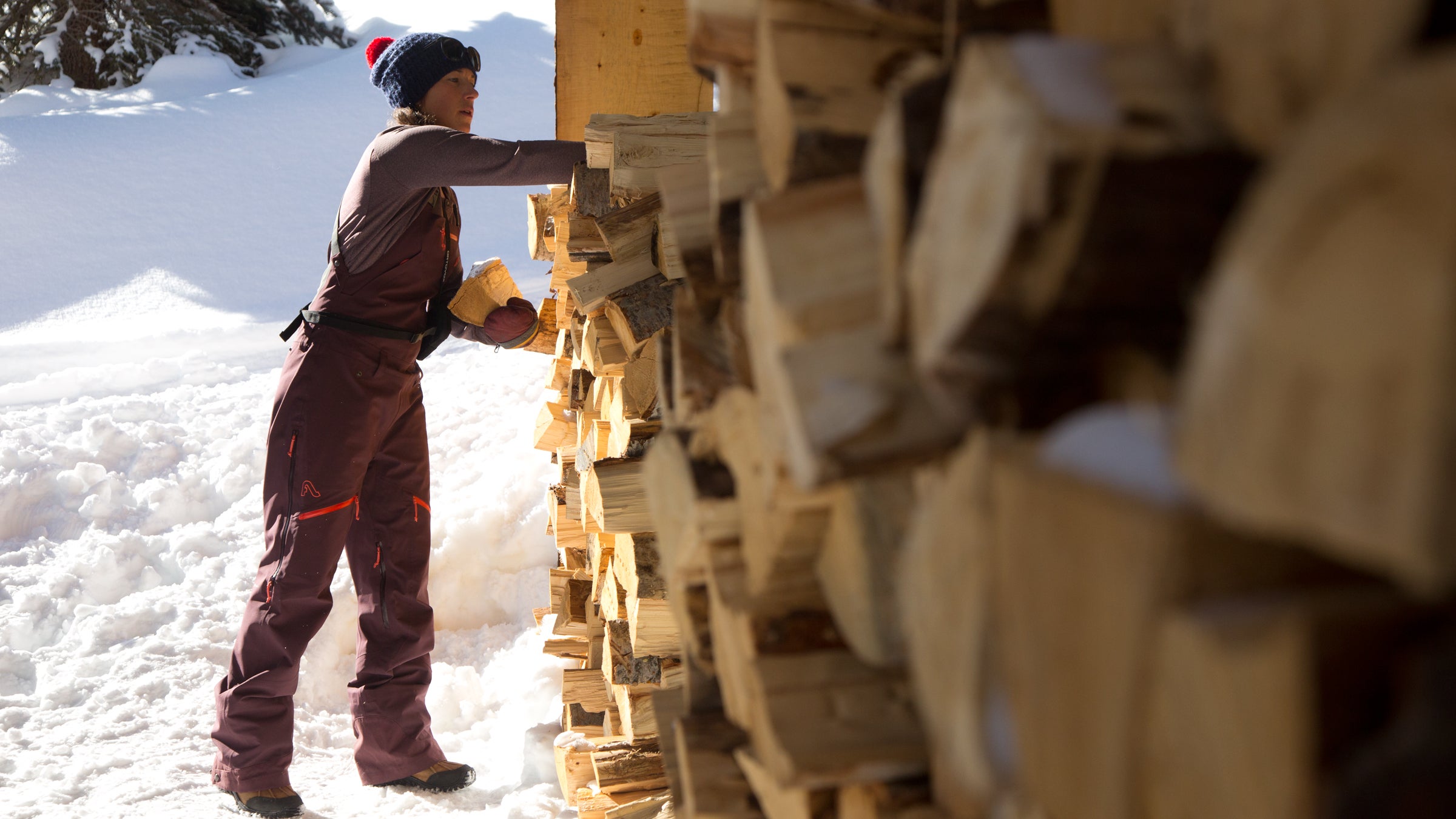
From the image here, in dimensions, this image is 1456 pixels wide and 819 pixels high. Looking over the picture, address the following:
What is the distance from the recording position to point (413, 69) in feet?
9.11

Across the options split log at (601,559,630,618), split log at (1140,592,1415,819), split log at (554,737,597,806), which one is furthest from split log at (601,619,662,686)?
split log at (1140,592,1415,819)

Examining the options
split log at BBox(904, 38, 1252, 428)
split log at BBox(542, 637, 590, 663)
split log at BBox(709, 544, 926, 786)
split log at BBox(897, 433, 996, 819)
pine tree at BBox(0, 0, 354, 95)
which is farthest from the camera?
pine tree at BBox(0, 0, 354, 95)

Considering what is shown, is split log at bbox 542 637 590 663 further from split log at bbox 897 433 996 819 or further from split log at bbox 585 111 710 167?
split log at bbox 897 433 996 819

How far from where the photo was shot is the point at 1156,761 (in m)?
0.44

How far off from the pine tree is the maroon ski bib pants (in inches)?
292

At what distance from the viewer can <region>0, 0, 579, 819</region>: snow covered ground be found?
2912 millimetres

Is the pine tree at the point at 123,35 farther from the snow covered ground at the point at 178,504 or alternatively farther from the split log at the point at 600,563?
the split log at the point at 600,563

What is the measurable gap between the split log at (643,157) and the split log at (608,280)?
149mm

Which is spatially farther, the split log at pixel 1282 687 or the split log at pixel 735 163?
the split log at pixel 735 163

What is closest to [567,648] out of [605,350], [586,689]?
[586,689]

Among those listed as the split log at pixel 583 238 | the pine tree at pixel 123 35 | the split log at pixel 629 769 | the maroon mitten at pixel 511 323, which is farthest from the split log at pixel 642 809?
the pine tree at pixel 123 35

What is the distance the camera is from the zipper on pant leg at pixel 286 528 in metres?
2.57

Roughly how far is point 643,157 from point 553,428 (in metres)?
1.49

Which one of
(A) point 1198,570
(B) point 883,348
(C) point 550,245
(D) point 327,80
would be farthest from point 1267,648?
(D) point 327,80
